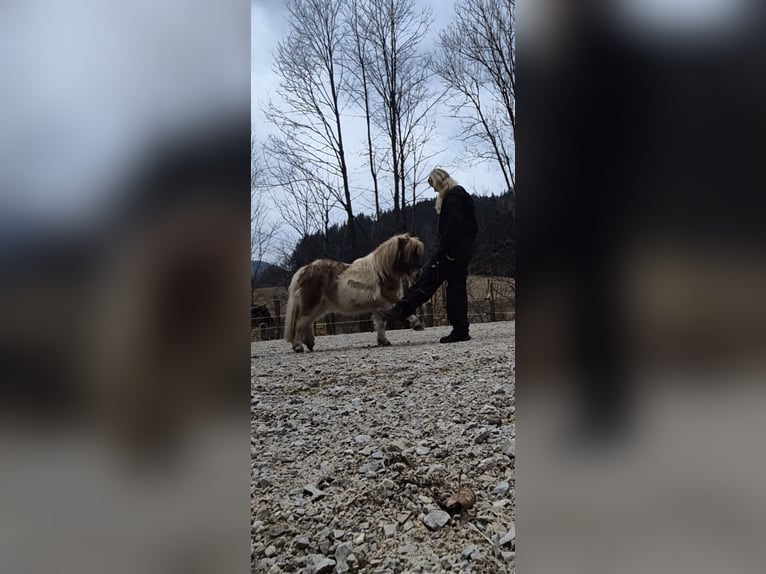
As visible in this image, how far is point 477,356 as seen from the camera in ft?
4.58

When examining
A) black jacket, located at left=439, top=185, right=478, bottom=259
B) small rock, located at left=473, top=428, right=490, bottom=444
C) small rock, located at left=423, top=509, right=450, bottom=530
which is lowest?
small rock, located at left=423, top=509, right=450, bottom=530

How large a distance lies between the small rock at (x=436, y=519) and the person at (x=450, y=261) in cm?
51

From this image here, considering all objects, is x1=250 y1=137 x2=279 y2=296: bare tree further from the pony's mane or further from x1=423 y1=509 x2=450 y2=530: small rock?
x1=423 y1=509 x2=450 y2=530: small rock

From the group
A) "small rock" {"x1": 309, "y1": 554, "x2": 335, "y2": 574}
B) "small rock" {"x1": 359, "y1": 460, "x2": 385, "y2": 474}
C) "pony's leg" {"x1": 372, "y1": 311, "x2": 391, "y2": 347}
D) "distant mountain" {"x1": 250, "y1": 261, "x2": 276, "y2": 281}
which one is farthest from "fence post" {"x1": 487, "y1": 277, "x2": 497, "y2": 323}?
"small rock" {"x1": 309, "y1": 554, "x2": 335, "y2": 574}

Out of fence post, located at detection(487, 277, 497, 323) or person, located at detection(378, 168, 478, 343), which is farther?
fence post, located at detection(487, 277, 497, 323)

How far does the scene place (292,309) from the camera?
1.39 meters

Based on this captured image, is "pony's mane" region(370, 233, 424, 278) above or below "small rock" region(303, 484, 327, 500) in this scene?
above

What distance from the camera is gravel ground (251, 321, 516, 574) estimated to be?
1.11 m
